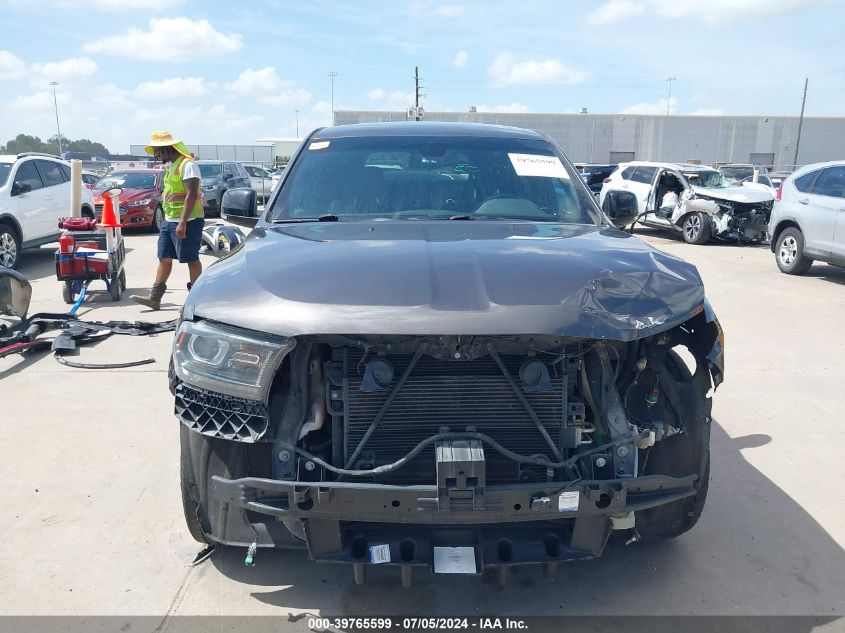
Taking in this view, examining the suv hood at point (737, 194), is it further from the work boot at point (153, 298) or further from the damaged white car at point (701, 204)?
the work boot at point (153, 298)

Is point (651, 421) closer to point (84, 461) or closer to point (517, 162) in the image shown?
point (517, 162)

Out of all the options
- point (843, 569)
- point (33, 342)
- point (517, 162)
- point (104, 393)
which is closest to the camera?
point (843, 569)

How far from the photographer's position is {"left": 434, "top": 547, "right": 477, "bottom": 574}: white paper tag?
90.4 inches

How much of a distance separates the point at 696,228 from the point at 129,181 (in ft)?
41.8

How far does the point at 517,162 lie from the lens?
3.82 meters

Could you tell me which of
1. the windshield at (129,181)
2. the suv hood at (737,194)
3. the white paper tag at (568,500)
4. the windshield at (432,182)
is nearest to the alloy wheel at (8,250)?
the windshield at (129,181)

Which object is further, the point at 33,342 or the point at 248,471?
the point at 33,342

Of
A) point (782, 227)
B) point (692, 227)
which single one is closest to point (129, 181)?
point (692, 227)

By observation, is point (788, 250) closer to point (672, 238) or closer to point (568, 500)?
point (672, 238)

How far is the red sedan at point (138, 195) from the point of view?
51.4 ft

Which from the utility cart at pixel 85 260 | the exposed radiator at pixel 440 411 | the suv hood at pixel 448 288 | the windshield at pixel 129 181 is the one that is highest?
the suv hood at pixel 448 288

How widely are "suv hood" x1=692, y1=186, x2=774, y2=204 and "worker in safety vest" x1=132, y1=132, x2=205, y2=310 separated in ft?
36.2

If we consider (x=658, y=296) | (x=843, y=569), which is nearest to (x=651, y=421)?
(x=658, y=296)

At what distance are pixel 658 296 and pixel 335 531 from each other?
1.35 meters
